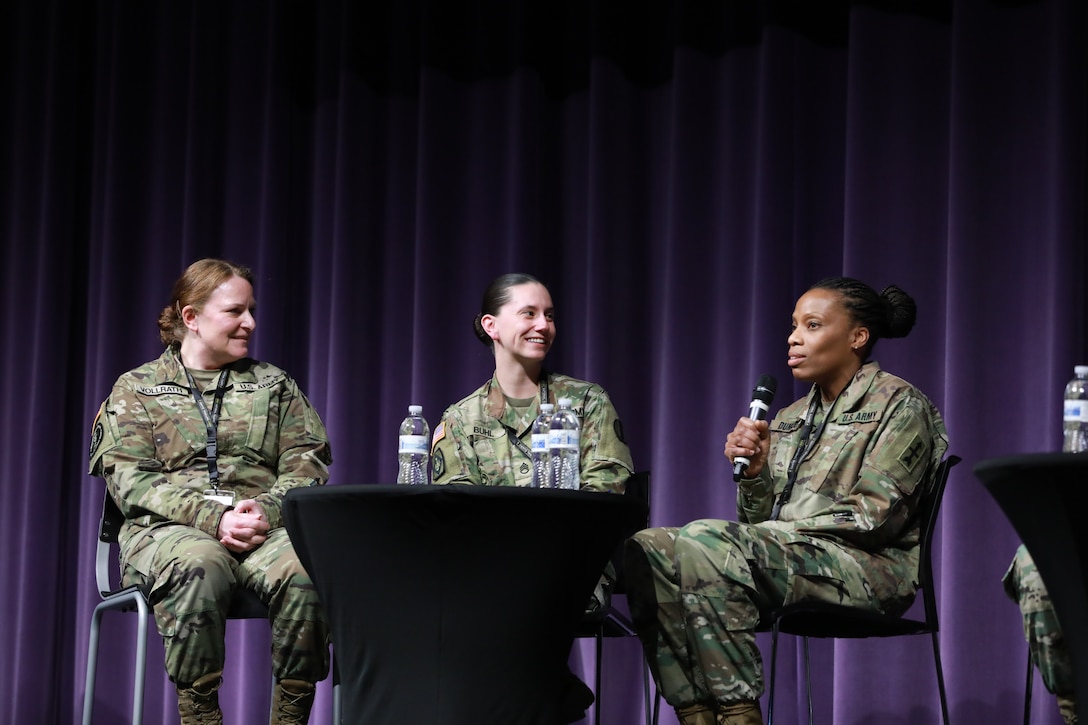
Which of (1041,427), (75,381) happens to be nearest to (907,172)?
(1041,427)

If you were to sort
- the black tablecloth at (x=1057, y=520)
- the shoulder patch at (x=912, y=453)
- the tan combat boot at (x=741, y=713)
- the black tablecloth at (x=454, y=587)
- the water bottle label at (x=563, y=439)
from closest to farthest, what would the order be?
the black tablecloth at (x=1057, y=520) → the black tablecloth at (x=454, y=587) → the tan combat boot at (x=741, y=713) → the water bottle label at (x=563, y=439) → the shoulder patch at (x=912, y=453)

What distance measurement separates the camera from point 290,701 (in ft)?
10.4

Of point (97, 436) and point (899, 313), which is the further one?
point (97, 436)

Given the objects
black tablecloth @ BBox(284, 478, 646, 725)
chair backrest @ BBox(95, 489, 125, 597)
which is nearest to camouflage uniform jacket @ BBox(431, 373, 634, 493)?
chair backrest @ BBox(95, 489, 125, 597)

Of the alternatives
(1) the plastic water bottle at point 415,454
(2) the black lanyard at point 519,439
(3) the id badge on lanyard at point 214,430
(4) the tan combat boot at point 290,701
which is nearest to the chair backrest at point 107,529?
(3) the id badge on lanyard at point 214,430

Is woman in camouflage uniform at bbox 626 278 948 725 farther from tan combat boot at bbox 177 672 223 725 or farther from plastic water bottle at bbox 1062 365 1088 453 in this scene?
tan combat boot at bbox 177 672 223 725

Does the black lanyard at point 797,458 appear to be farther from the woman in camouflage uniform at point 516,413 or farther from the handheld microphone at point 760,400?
the woman in camouflage uniform at point 516,413

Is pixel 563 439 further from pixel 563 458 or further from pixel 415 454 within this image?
pixel 415 454

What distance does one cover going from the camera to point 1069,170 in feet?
12.2

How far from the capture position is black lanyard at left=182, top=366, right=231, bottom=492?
11.8 feet

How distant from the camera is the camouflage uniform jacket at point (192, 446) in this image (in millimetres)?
3441

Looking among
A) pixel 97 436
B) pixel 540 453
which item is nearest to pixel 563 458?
pixel 540 453

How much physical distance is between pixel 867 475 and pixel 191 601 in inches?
64.6

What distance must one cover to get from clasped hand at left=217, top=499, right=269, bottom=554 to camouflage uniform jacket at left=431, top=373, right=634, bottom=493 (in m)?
0.53
